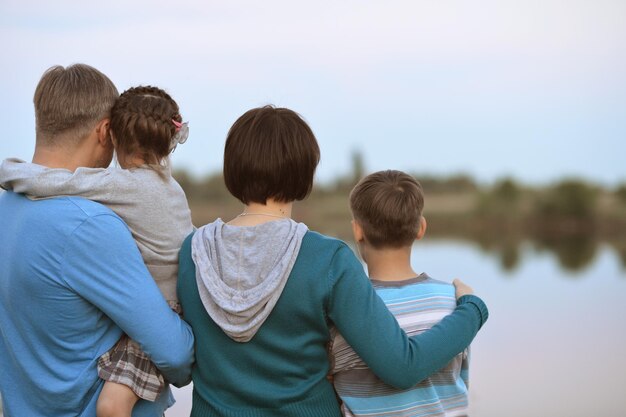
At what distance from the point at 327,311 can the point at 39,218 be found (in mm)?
667

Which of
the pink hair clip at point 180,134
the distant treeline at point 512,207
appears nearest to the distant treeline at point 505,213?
the distant treeline at point 512,207

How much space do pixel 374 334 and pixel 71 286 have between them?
67 centimetres

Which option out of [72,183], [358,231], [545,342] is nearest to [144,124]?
[72,183]

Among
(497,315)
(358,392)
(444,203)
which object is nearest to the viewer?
(358,392)

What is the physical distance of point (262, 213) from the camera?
5.74 ft

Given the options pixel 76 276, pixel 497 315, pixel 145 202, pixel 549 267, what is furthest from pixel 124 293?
pixel 549 267

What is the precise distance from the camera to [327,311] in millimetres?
1703

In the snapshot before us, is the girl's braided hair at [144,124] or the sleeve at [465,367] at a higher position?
the girl's braided hair at [144,124]

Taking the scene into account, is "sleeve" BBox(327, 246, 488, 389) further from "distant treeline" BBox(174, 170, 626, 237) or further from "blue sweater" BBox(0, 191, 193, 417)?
"distant treeline" BBox(174, 170, 626, 237)

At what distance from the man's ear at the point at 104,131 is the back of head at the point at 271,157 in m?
0.30

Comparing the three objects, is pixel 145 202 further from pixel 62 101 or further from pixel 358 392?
pixel 358 392

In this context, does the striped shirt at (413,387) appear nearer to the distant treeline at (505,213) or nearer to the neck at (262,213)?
the neck at (262,213)

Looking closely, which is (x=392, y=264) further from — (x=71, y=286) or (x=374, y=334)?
(x=71, y=286)

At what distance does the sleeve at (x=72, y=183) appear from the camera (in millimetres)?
1707
